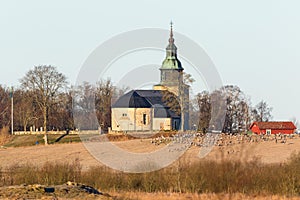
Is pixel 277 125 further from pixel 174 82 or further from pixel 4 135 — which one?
pixel 4 135

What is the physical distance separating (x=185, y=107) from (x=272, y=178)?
4580cm

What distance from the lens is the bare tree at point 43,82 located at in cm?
7581

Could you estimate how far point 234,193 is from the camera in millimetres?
22141

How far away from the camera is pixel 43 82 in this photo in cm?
7600

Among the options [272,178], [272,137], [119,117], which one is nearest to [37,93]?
[119,117]

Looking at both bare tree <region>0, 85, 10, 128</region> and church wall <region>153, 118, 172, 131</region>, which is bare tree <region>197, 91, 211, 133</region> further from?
bare tree <region>0, 85, 10, 128</region>

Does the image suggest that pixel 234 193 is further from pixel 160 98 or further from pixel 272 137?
pixel 160 98

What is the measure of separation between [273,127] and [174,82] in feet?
46.9

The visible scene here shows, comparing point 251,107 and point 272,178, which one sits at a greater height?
point 251,107

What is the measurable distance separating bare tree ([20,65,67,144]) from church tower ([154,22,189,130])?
13580mm

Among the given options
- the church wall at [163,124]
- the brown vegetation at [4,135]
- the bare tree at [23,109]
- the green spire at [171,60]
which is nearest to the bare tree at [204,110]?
the bare tree at [23,109]

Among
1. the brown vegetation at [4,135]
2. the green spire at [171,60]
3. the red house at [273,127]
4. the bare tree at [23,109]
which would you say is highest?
the green spire at [171,60]

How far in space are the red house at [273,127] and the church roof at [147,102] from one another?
1409 cm

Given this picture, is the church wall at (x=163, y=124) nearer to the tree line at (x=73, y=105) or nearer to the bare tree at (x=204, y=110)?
the tree line at (x=73, y=105)
